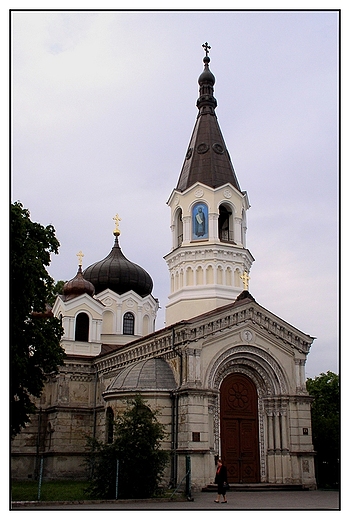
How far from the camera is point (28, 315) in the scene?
867 inches

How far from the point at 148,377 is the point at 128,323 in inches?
670

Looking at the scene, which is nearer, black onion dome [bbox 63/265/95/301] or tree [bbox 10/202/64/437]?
tree [bbox 10/202/64/437]

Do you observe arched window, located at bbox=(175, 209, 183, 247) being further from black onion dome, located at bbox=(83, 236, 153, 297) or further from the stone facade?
black onion dome, located at bbox=(83, 236, 153, 297)

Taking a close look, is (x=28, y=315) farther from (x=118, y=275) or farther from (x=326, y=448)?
(x=118, y=275)

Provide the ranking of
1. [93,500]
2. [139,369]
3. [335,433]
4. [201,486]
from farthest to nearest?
[335,433] → [139,369] → [201,486] → [93,500]

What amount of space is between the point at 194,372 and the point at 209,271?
27.5 ft

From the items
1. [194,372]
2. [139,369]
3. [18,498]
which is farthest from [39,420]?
[18,498]

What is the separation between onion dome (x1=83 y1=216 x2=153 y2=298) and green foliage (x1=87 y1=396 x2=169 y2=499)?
22337 millimetres

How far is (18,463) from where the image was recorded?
3619 cm

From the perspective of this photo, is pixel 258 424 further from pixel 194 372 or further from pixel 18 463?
pixel 18 463

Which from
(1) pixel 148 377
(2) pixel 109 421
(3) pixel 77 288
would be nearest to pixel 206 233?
(1) pixel 148 377

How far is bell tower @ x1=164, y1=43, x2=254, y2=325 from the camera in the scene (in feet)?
111

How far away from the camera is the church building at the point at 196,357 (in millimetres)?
27094

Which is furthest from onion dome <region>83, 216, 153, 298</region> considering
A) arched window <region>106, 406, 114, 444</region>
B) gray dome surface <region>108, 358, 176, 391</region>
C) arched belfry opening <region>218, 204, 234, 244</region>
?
gray dome surface <region>108, 358, 176, 391</region>
